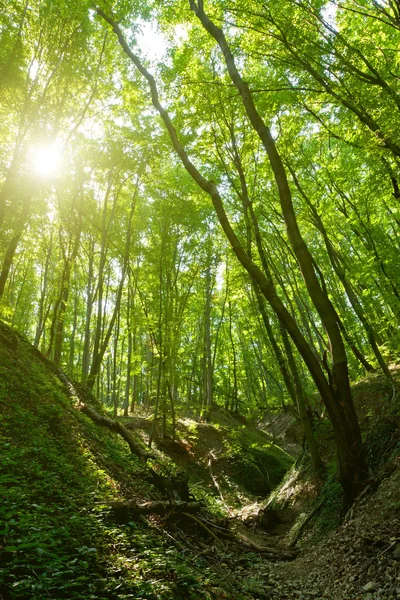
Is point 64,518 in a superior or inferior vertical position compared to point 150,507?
superior

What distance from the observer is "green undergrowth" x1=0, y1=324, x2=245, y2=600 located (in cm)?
254

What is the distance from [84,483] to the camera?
186 inches

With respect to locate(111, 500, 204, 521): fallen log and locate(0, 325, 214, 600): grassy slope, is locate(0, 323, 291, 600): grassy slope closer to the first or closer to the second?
locate(0, 325, 214, 600): grassy slope

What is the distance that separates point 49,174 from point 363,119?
9139 mm

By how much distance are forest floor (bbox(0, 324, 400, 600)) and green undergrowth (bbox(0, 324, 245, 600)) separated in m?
0.01

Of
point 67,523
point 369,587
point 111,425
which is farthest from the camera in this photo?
point 111,425

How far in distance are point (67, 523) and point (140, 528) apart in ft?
4.62

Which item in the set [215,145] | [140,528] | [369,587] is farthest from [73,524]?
[215,145]

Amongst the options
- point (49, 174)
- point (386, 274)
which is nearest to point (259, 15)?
point (386, 274)

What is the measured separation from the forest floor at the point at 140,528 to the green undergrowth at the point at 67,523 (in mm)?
15

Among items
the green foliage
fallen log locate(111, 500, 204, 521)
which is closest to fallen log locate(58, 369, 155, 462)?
fallen log locate(111, 500, 204, 521)

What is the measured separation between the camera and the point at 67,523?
11.2ft

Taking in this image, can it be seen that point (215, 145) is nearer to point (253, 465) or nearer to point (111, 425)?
point (111, 425)

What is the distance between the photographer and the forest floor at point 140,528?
109 inches
